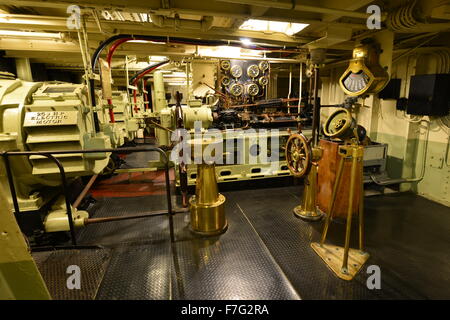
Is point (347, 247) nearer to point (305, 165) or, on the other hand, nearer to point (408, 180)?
point (305, 165)

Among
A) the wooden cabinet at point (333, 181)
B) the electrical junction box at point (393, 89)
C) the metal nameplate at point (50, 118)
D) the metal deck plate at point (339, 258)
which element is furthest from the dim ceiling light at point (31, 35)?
the electrical junction box at point (393, 89)

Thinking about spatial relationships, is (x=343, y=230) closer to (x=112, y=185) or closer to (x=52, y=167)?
(x=52, y=167)

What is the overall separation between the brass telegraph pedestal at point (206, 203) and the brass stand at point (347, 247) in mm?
1022

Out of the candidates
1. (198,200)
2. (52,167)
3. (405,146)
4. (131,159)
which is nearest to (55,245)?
(52,167)

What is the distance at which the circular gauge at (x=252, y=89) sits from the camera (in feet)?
13.9

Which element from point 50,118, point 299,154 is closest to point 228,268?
point 299,154

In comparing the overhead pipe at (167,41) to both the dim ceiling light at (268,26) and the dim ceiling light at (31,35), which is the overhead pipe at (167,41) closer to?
the dim ceiling light at (268,26)

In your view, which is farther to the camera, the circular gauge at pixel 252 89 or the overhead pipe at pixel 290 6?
the circular gauge at pixel 252 89

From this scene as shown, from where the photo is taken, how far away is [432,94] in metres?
3.11

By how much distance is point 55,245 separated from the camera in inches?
92.9

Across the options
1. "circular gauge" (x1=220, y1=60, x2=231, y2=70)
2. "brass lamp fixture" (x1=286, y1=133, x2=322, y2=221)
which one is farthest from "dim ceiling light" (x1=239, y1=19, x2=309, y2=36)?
"brass lamp fixture" (x1=286, y1=133, x2=322, y2=221)

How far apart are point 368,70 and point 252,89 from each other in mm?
2006

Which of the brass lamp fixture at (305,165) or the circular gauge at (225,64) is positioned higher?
the circular gauge at (225,64)
